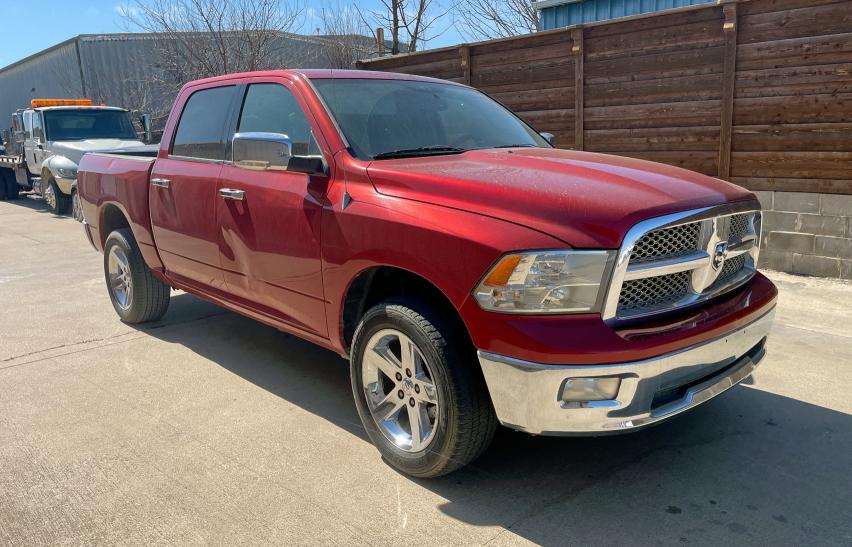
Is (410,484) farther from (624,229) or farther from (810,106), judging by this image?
(810,106)

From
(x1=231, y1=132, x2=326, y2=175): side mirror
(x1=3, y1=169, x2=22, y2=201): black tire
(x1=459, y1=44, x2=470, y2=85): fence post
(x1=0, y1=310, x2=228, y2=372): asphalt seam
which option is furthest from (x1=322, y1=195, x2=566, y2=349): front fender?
(x1=3, y1=169, x2=22, y2=201): black tire

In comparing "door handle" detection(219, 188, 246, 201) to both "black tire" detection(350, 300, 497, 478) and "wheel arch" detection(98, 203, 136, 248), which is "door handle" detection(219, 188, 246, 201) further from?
"wheel arch" detection(98, 203, 136, 248)

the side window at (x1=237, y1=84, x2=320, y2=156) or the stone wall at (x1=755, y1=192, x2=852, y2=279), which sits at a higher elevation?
Result: the side window at (x1=237, y1=84, x2=320, y2=156)

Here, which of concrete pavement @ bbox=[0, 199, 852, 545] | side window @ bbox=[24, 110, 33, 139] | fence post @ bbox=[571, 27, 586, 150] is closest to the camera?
concrete pavement @ bbox=[0, 199, 852, 545]

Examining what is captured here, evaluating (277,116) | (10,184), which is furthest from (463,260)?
(10,184)

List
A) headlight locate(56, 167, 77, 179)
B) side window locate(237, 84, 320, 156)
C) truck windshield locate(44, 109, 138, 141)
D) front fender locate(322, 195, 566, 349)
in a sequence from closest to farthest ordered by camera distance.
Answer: front fender locate(322, 195, 566, 349), side window locate(237, 84, 320, 156), headlight locate(56, 167, 77, 179), truck windshield locate(44, 109, 138, 141)

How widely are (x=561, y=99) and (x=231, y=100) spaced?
5247mm

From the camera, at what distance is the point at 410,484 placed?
311 centimetres

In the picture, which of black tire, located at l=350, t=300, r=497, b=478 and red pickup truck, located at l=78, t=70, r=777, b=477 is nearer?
red pickup truck, located at l=78, t=70, r=777, b=477

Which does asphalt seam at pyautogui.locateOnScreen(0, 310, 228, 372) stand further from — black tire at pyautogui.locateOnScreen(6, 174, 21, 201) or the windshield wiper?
black tire at pyautogui.locateOnScreen(6, 174, 21, 201)

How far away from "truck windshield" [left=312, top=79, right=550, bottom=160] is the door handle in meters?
0.77

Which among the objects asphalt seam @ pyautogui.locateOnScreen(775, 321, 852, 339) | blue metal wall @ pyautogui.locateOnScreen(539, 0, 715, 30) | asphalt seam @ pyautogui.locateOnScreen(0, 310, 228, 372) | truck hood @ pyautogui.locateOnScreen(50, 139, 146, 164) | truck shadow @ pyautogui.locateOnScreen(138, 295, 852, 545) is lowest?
asphalt seam @ pyautogui.locateOnScreen(775, 321, 852, 339)

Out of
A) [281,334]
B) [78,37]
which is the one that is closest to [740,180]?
[281,334]

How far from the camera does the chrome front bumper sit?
254 centimetres
